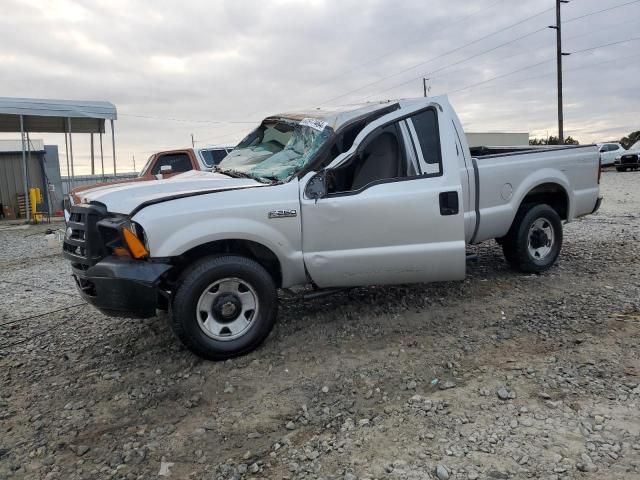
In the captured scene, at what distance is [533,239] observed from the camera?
6277 mm

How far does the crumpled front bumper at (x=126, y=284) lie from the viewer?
12.5 feet

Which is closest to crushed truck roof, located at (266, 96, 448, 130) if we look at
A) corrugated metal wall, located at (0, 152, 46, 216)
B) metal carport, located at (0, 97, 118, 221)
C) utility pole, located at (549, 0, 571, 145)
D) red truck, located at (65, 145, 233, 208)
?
red truck, located at (65, 145, 233, 208)

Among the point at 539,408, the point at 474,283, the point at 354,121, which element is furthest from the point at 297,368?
the point at 474,283

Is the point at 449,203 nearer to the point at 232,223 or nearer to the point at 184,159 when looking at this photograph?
the point at 232,223

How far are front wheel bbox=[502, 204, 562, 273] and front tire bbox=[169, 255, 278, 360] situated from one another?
329cm

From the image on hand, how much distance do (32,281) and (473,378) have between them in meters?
6.60

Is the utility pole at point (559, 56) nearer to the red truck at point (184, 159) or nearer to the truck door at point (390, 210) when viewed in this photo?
the red truck at point (184, 159)

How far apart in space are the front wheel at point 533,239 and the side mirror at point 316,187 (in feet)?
9.26

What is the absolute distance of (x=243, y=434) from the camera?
3.19 metres

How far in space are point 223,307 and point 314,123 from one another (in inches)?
76.6

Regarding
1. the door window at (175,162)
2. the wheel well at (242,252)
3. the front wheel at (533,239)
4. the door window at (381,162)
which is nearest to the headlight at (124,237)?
the wheel well at (242,252)

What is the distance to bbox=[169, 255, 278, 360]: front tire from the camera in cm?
393

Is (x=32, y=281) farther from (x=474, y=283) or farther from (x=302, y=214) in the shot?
(x=474, y=283)

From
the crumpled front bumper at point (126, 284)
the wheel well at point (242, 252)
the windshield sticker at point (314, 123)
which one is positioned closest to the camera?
the crumpled front bumper at point (126, 284)
